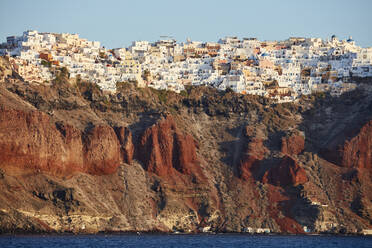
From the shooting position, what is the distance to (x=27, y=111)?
15850 centimetres

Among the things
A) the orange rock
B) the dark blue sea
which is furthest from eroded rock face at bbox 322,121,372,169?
the dark blue sea

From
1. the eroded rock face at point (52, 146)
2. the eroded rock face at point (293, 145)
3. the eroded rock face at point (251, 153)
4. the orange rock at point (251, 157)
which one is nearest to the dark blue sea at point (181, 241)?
the eroded rock face at point (52, 146)

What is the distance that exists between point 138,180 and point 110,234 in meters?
16.1

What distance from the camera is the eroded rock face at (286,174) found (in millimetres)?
173000

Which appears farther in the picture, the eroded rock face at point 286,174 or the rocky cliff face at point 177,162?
the eroded rock face at point 286,174

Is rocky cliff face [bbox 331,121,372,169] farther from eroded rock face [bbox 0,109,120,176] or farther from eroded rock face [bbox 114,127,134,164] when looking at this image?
eroded rock face [bbox 0,109,120,176]

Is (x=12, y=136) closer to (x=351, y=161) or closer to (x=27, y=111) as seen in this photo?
(x=27, y=111)

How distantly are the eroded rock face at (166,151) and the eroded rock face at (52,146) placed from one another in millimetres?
6007

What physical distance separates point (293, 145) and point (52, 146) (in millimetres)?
47317

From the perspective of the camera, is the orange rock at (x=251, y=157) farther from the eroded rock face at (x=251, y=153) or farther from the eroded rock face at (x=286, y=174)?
the eroded rock face at (x=286, y=174)

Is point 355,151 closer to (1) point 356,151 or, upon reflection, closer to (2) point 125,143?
(1) point 356,151

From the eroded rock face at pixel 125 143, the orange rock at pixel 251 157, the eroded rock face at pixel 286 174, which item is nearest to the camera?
the eroded rock face at pixel 125 143

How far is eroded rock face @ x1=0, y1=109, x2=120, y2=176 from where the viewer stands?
15350 cm

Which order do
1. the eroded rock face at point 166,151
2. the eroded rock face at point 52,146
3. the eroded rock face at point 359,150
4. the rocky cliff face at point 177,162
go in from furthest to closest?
1. the eroded rock face at point 359,150
2. the eroded rock face at point 166,151
3. the eroded rock face at point 52,146
4. the rocky cliff face at point 177,162
